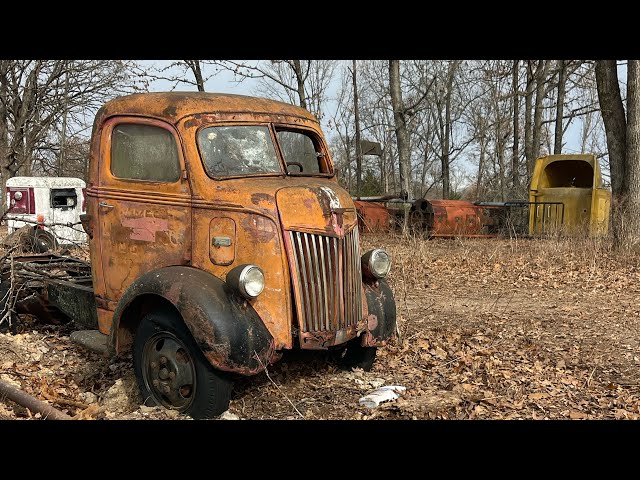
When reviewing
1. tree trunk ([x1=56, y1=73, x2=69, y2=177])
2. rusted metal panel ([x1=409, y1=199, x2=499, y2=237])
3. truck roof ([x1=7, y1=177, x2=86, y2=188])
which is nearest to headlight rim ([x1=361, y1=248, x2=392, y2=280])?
rusted metal panel ([x1=409, y1=199, x2=499, y2=237])

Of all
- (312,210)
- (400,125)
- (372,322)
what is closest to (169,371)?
(312,210)

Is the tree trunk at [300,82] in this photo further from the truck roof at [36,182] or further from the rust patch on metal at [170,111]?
the rust patch on metal at [170,111]

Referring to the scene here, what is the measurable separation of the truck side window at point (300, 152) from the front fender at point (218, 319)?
160 centimetres

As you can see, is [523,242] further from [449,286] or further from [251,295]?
[251,295]

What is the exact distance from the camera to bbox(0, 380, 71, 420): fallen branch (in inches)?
163

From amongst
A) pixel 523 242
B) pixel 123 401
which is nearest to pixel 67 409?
pixel 123 401

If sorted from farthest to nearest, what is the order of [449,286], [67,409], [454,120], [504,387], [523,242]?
[454,120], [523,242], [449,286], [504,387], [67,409]

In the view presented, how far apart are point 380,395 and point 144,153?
2838 mm

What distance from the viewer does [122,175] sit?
5328 mm

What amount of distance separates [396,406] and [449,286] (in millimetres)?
5907

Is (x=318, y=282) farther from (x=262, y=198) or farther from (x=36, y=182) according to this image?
(x=36, y=182)

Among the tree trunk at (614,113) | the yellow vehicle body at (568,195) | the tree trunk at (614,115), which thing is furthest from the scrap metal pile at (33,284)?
the yellow vehicle body at (568,195)

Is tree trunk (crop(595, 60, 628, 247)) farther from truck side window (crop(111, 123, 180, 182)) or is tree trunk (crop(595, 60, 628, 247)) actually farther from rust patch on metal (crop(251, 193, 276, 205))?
truck side window (crop(111, 123, 180, 182))

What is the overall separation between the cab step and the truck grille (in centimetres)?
191
